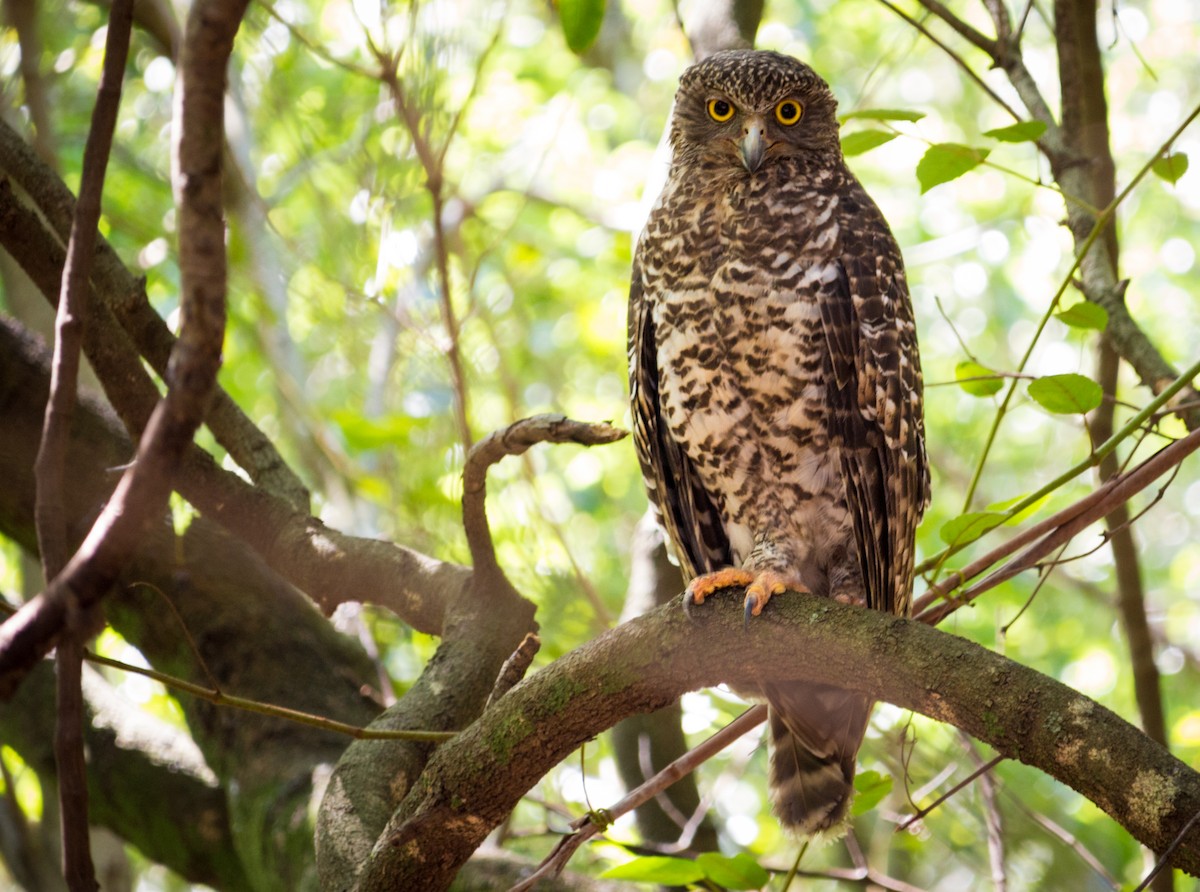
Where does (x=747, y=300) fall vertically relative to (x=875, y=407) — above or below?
above

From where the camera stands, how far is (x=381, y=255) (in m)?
4.03

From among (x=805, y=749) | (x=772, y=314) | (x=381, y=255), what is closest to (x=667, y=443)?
(x=772, y=314)

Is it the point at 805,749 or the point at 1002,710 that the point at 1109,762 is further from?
the point at 805,749

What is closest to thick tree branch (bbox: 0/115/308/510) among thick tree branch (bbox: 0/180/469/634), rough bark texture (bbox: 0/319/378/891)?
thick tree branch (bbox: 0/180/469/634)

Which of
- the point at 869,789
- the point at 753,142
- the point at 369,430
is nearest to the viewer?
the point at 869,789

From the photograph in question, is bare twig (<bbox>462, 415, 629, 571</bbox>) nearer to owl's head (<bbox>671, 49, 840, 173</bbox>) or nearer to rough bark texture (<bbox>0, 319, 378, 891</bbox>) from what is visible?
rough bark texture (<bbox>0, 319, 378, 891</bbox>)

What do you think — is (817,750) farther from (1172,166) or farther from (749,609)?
(1172,166)

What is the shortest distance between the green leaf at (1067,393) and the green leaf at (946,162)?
0.57 m

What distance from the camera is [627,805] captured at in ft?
8.20

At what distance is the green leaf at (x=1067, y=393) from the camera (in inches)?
91.6

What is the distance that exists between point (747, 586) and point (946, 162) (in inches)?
41.1

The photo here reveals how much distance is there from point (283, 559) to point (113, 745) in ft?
3.08

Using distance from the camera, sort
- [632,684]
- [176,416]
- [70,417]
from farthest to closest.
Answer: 1. [632,684]
2. [70,417]
3. [176,416]

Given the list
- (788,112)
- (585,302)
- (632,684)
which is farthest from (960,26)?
(585,302)
